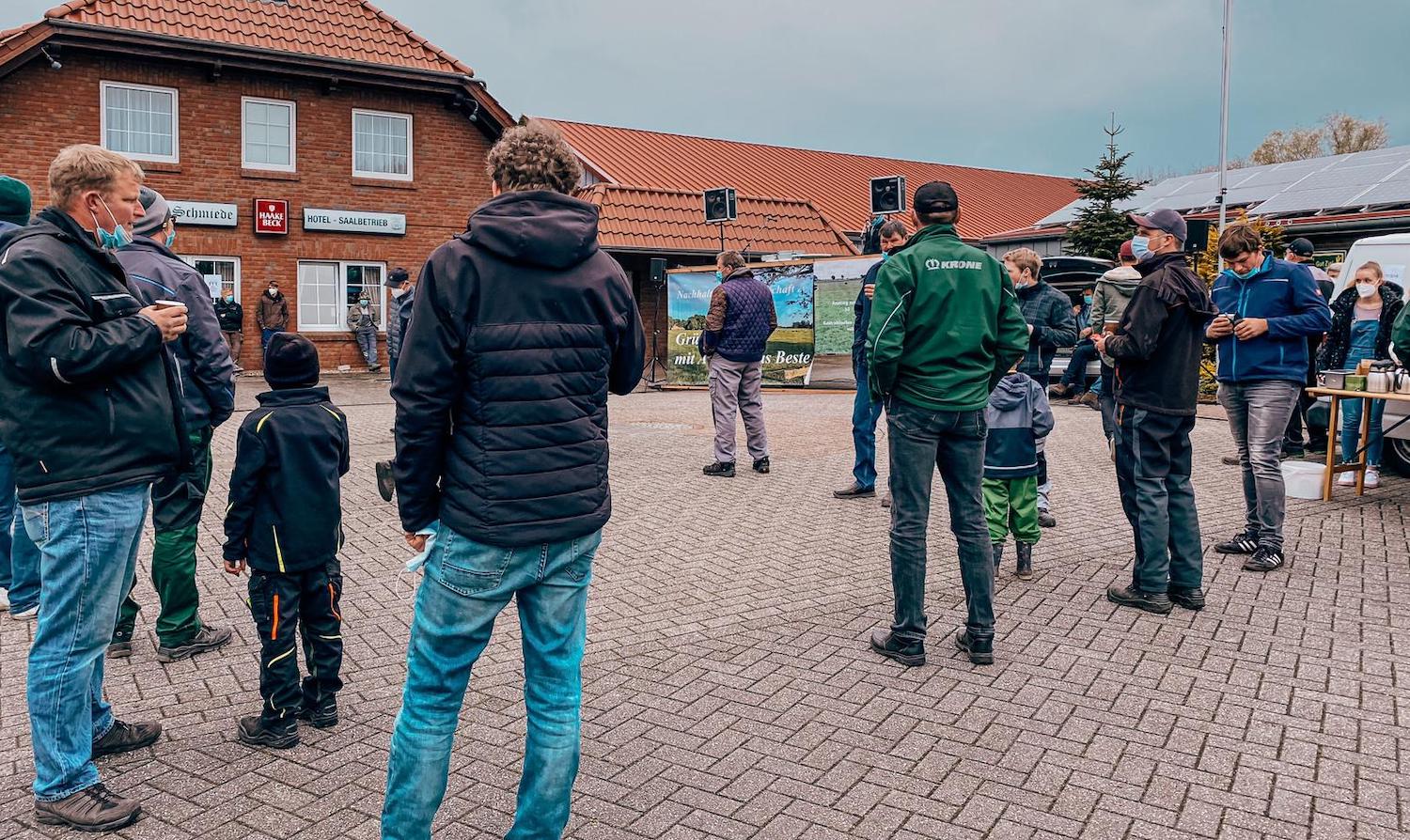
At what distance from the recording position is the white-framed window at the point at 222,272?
2219 cm

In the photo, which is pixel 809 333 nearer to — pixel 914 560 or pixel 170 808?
pixel 914 560

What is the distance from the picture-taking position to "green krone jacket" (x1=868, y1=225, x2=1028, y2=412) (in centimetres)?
484

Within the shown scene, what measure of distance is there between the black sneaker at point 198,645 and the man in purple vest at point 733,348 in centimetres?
552

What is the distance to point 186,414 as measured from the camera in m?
4.54

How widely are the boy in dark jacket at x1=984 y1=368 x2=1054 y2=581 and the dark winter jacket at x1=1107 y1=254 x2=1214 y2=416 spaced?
1.96 feet

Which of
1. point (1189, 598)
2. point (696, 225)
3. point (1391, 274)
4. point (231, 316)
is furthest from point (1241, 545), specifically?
point (231, 316)

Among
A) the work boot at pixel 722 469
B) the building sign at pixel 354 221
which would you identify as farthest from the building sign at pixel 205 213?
the work boot at pixel 722 469

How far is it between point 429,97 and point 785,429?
15002mm

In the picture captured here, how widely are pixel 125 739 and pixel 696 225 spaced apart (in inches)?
873

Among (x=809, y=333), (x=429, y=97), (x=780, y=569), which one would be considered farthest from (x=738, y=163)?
(x=780, y=569)


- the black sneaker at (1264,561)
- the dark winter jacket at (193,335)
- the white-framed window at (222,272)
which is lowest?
the black sneaker at (1264,561)

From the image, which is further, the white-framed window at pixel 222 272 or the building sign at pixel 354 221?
the building sign at pixel 354 221

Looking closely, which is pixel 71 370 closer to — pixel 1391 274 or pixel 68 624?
pixel 68 624

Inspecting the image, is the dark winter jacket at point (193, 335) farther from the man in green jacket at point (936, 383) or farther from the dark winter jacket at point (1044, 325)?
the dark winter jacket at point (1044, 325)
